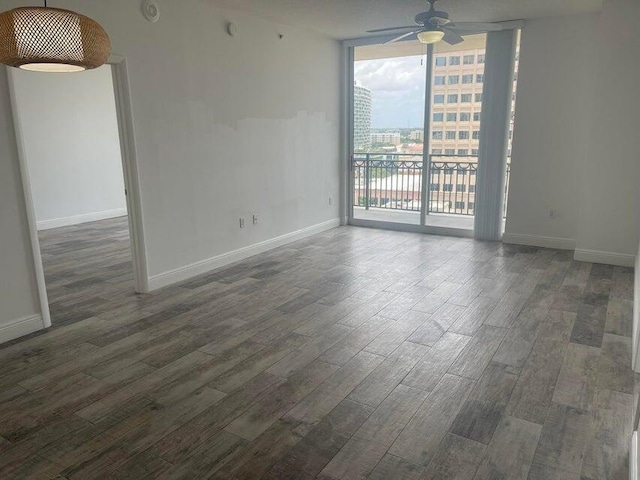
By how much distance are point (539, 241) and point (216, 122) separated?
4.07 m

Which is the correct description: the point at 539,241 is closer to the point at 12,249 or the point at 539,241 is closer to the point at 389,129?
the point at 389,129

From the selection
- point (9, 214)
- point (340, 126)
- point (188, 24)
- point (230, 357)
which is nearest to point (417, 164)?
point (340, 126)

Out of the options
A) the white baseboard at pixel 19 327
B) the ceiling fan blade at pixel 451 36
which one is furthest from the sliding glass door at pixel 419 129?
the white baseboard at pixel 19 327

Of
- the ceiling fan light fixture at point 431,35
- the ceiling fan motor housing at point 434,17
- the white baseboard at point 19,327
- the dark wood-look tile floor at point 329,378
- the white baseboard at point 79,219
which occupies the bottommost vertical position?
the dark wood-look tile floor at point 329,378

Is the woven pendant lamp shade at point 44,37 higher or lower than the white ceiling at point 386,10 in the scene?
lower

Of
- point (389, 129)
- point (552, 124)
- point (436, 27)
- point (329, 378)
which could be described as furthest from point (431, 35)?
point (329, 378)

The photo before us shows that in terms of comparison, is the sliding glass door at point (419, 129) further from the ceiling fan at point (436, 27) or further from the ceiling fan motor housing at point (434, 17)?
the ceiling fan motor housing at point (434, 17)

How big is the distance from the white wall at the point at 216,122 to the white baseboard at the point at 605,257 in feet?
11.0

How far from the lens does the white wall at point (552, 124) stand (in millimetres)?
5195

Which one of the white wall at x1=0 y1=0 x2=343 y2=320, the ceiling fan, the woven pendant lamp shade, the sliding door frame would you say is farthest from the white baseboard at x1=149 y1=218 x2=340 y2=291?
the ceiling fan

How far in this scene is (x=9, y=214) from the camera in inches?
128

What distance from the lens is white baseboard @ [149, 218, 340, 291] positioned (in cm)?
445

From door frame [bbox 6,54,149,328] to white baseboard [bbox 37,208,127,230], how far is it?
362 centimetres

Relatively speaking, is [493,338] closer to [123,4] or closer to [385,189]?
[123,4]
